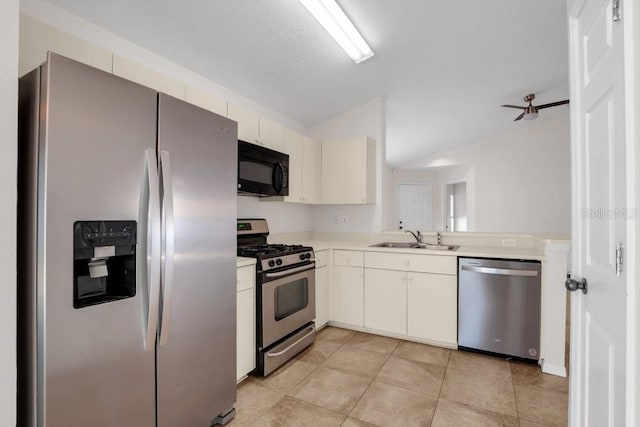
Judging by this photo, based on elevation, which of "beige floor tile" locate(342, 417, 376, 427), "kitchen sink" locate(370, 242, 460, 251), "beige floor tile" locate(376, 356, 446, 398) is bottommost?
"beige floor tile" locate(342, 417, 376, 427)

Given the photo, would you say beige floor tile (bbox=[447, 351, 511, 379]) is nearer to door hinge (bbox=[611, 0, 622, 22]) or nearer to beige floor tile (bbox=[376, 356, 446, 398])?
beige floor tile (bbox=[376, 356, 446, 398])

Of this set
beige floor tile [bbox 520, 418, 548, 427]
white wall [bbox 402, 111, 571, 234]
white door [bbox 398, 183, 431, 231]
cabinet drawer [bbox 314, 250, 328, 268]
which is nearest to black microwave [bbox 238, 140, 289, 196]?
cabinet drawer [bbox 314, 250, 328, 268]

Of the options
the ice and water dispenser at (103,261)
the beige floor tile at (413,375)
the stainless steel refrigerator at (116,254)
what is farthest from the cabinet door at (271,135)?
the beige floor tile at (413,375)

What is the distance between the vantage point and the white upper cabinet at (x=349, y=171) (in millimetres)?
3490

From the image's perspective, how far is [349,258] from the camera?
127 inches

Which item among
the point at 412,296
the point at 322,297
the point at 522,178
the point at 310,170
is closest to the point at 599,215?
the point at 412,296

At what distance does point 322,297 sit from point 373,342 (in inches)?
25.2

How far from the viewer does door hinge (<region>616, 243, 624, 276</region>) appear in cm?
89

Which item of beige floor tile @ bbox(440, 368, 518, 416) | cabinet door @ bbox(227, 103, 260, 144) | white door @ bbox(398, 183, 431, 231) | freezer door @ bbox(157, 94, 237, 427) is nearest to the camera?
freezer door @ bbox(157, 94, 237, 427)

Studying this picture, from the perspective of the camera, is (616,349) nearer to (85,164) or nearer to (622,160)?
(622,160)

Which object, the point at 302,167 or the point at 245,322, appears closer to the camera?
the point at 245,322

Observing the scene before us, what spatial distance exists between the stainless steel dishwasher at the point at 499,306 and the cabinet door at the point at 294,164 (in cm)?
167

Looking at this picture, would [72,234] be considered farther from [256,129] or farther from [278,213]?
[278,213]

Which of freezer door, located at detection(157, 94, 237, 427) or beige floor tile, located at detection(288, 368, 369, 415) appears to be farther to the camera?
beige floor tile, located at detection(288, 368, 369, 415)
